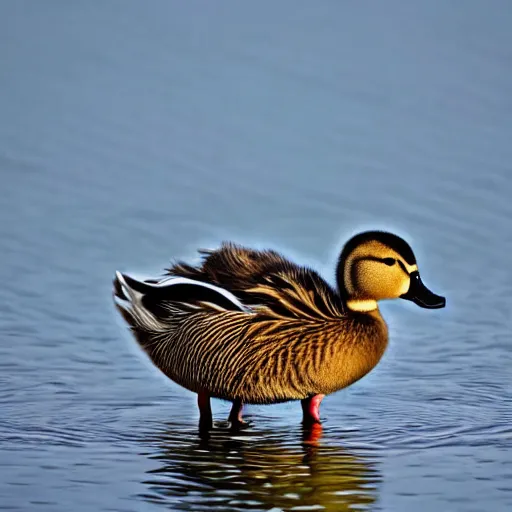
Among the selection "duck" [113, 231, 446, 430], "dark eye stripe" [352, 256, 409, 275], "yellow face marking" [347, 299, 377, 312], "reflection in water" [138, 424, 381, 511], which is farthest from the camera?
"yellow face marking" [347, 299, 377, 312]

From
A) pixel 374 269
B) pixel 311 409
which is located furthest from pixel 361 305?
pixel 311 409

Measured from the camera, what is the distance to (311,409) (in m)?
9.39

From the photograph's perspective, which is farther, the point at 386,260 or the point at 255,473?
the point at 386,260

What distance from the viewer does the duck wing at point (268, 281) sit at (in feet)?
30.6

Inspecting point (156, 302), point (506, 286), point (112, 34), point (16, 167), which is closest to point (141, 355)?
point (156, 302)

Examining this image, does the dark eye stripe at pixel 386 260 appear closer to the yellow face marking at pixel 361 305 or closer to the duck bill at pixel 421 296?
the duck bill at pixel 421 296

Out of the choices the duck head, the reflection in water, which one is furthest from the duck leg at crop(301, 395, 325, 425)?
the duck head

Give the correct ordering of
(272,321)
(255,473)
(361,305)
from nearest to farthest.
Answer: (255,473), (272,321), (361,305)

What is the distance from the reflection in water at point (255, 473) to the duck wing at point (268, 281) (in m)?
0.72

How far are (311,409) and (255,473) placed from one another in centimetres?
120

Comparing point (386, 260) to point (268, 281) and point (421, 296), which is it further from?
point (268, 281)

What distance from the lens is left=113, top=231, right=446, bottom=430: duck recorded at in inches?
365

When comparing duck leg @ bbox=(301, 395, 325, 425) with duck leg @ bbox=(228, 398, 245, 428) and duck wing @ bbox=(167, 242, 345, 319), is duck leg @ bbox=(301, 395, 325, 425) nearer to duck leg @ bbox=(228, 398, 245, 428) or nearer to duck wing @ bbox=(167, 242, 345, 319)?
duck leg @ bbox=(228, 398, 245, 428)

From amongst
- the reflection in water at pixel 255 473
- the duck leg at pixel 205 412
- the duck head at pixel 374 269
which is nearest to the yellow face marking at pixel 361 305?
the duck head at pixel 374 269
